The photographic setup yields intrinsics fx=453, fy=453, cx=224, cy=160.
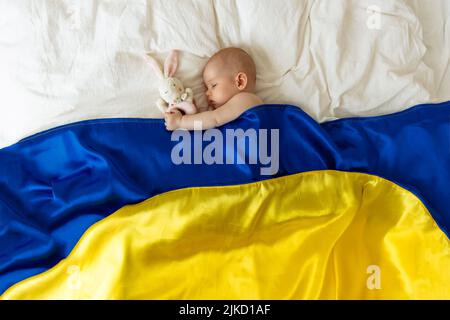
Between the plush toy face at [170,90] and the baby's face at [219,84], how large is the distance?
10 centimetres

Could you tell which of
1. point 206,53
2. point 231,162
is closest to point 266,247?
point 231,162

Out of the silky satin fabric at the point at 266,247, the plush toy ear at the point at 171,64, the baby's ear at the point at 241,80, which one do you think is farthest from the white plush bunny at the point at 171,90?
the silky satin fabric at the point at 266,247

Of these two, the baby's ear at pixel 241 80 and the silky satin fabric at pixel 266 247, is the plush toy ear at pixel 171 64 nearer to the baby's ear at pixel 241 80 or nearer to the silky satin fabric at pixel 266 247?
the baby's ear at pixel 241 80

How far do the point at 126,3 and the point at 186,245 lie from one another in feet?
2.36

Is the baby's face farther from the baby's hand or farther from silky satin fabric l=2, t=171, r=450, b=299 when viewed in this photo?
silky satin fabric l=2, t=171, r=450, b=299

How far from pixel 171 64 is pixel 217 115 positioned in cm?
20

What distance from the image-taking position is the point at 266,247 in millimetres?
1097

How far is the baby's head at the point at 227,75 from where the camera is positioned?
4.25 feet

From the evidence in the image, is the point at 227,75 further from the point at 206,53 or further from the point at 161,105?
the point at 161,105

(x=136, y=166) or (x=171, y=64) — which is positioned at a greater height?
(x=171, y=64)

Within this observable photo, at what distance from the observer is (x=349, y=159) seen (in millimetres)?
1256

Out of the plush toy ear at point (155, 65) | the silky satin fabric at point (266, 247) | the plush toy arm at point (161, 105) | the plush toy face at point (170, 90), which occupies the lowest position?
the silky satin fabric at point (266, 247)

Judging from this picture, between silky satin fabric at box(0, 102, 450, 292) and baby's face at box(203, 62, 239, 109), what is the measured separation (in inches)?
3.9

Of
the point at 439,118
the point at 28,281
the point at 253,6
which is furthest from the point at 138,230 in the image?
the point at 439,118
